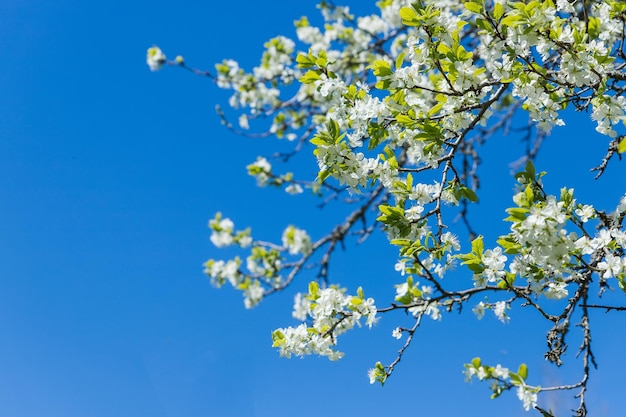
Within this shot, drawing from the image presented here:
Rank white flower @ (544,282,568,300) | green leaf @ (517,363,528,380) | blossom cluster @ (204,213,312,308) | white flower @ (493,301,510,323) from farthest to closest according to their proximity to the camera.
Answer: blossom cluster @ (204,213,312,308)
white flower @ (493,301,510,323)
white flower @ (544,282,568,300)
green leaf @ (517,363,528,380)

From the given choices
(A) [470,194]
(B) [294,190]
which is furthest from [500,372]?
(B) [294,190]

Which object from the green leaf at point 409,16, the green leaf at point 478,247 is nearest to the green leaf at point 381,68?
the green leaf at point 409,16

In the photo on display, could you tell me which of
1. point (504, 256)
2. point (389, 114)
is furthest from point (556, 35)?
point (504, 256)

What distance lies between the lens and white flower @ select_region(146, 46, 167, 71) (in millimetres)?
6418

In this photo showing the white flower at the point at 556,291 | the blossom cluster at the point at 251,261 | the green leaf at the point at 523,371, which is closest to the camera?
the green leaf at the point at 523,371

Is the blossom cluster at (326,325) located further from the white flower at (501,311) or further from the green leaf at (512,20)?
the green leaf at (512,20)

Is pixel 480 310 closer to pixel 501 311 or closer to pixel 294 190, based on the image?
pixel 501 311

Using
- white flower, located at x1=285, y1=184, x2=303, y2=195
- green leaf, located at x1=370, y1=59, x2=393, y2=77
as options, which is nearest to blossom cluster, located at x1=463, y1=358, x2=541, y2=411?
green leaf, located at x1=370, y1=59, x2=393, y2=77

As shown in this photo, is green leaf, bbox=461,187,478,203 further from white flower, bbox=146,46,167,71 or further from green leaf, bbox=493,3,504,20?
white flower, bbox=146,46,167,71

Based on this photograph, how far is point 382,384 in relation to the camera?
107 inches

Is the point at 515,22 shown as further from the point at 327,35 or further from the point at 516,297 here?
the point at 327,35

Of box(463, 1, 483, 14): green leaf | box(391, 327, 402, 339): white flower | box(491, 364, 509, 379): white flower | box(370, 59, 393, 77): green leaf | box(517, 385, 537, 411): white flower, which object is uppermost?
box(463, 1, 483, 14): green leaf

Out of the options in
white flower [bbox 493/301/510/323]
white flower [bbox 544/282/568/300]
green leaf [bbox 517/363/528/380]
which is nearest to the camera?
green leaf [bbox 517/363/528/380]

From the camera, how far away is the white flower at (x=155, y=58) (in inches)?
253
